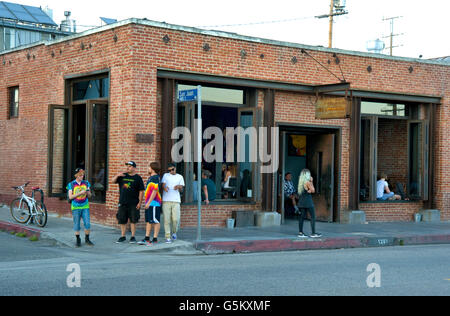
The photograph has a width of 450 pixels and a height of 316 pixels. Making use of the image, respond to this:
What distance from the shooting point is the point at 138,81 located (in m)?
15.6

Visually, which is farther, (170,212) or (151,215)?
(170,212)

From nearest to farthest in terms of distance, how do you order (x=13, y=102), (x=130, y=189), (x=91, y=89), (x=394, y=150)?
(x=130, y=189), (x=91, y=89), (x=13, y=102), (x=394, y=150)

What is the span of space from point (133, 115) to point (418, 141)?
1021cm

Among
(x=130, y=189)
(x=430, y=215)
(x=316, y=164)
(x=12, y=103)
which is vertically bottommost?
(x=430, y=215)

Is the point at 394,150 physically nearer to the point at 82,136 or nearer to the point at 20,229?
the point at 82,136

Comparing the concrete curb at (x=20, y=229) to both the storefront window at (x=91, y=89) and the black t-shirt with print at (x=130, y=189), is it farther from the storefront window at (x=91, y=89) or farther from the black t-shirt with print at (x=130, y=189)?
the storefront window at (x=91, y=89)

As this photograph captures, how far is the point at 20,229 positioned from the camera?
15648mm

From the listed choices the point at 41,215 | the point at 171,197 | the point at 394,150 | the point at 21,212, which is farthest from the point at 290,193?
the point at 21,212

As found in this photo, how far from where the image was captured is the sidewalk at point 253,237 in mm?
13648

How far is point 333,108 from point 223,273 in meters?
8.84

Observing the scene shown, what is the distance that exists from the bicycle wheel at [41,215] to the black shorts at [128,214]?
9.84 feet
